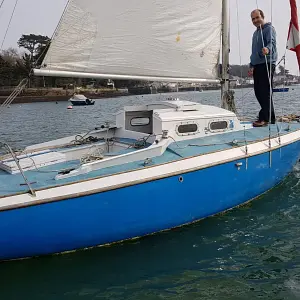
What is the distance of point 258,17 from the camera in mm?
9469

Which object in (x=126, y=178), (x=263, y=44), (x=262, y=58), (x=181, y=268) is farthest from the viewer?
(x=262, y=58)

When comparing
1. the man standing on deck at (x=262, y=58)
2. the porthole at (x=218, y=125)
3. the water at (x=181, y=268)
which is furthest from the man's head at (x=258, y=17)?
the water at (x=181, y=268)

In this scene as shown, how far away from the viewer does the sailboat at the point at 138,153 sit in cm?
596

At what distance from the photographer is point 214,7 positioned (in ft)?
30.3

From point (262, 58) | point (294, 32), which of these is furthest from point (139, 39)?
point (294, 32)

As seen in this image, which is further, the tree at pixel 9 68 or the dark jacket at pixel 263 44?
the tree at pixel 9 68

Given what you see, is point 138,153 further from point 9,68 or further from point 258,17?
point 9,68

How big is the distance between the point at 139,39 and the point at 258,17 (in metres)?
3.08

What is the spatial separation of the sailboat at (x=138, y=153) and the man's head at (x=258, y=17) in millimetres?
642

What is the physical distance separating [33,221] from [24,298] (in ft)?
3.33

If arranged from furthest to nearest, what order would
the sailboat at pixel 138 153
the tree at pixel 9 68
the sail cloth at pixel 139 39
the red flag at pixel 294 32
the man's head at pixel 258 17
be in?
1. the tree at pixel 9 68
2. the man's head at pixel 258 17
3. the red flag at pixel 294 32
4. the sail cloth at pixel 139 39
5. the sailboat at pixel 138 153

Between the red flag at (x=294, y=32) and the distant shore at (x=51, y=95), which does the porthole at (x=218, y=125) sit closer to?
the red flag at (x=294, y=32)

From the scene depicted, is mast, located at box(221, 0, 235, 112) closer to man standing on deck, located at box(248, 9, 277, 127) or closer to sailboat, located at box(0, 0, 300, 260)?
sailboat, located at box(0, 0, 300, 260)

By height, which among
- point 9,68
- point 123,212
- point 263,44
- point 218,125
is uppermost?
point 9,68
